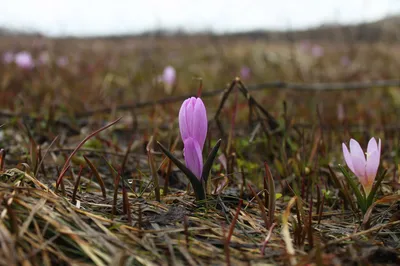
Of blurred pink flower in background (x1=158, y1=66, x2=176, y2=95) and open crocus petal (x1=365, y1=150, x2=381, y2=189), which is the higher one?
blurred pink flower in background (x1=158, y1=66, x2=176, y2=95)

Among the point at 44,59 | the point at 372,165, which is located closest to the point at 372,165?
the point at 372,165

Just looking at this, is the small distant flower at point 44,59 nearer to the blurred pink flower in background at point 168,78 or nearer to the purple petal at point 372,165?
the blurred pink flower in background at point 168,78

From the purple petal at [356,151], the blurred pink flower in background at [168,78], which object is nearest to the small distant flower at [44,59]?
the blurred pink flower in background at [168,78]

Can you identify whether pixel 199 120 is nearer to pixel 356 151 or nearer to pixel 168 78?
pixel 356 151

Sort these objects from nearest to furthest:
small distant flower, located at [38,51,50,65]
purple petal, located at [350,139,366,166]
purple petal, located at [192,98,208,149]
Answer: purple petal, located at [192,98,208,149]
purple petal, located at [350,139,366,166]
small distant flower, located at [38,51,50,65]

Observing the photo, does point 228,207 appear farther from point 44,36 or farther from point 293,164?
point 44,36

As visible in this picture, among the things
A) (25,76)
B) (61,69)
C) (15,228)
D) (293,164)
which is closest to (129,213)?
(15,228)

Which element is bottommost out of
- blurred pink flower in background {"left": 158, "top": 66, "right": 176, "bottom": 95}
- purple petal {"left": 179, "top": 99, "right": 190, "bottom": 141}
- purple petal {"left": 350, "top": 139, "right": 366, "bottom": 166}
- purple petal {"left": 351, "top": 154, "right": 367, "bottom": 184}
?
purple petal {"left": 351, "top": 154, "right": 367, "bottom": 184}

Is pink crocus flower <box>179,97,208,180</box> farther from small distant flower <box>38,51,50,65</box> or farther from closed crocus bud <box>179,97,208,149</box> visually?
small distant flower <box>38,51,50,65</box>

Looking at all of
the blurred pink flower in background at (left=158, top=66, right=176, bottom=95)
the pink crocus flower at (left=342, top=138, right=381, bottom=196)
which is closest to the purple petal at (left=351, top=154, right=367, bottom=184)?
the pink crocus flower at (left=342, top=138, right=381, bottom=196)
